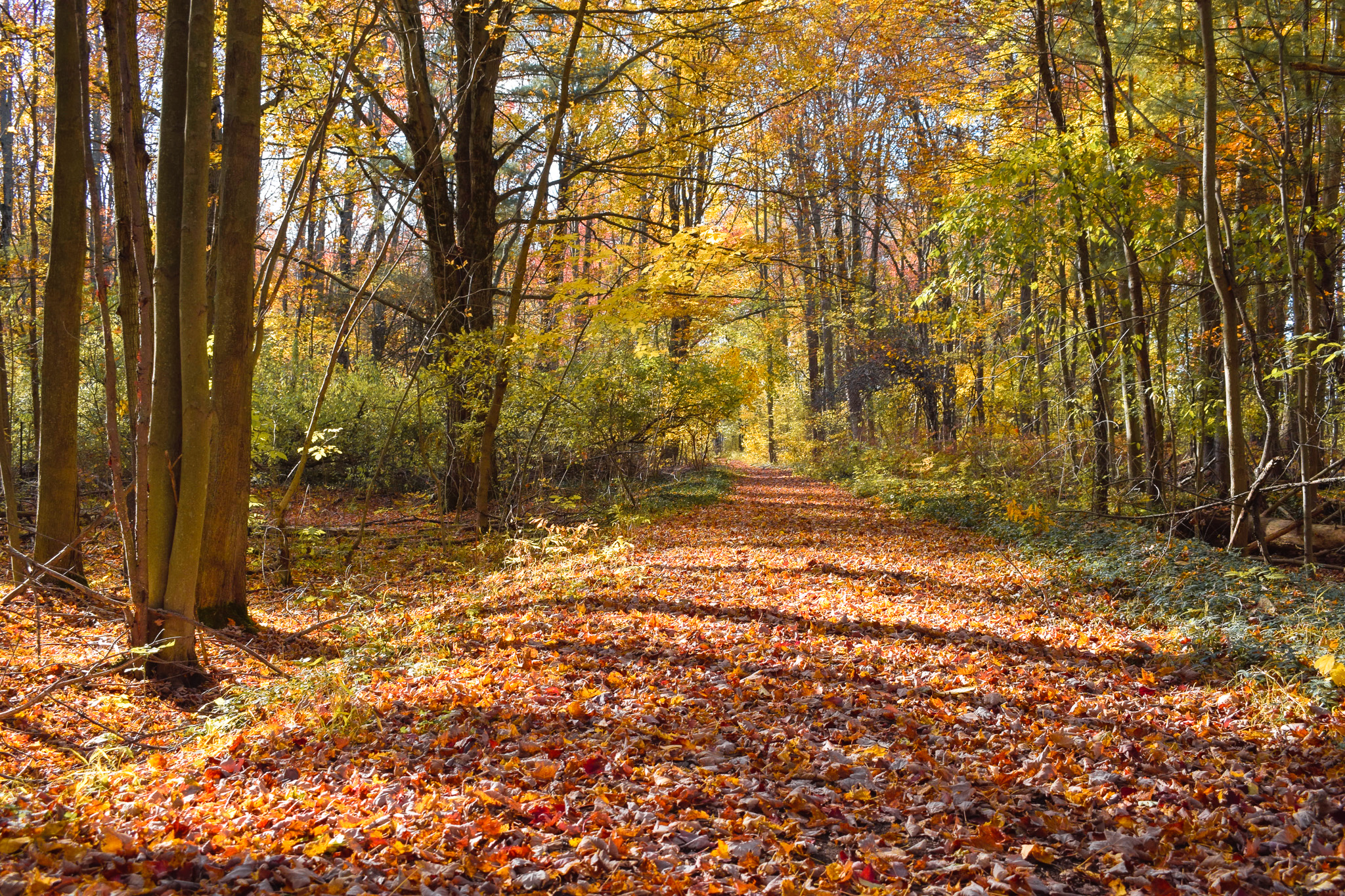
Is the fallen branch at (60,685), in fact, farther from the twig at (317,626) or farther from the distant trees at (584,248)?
the twig at (317,626)

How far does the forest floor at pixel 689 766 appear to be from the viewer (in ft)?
8.07

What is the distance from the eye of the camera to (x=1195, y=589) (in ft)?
17.9

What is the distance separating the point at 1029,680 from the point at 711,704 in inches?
76.9

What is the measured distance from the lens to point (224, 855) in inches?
92.6

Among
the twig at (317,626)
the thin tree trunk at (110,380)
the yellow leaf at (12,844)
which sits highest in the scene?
the thin tree trunk at (110,380)

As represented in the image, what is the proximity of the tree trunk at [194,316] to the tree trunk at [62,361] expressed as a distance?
6.95 feet

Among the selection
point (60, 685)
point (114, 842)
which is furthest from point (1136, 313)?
point (60, 685)

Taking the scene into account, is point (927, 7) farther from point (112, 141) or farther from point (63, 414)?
point (63, 414)

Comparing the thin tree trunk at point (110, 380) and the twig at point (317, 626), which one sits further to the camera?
the twig at point (317, 626)

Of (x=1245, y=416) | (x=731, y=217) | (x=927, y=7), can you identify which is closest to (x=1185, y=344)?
(x=1245, y=416)

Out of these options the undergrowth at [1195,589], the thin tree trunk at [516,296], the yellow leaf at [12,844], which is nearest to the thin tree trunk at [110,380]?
the yellow leaf at [12,844]

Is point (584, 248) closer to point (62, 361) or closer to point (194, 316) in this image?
point (62, 361)

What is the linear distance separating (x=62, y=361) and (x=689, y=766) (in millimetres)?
5600

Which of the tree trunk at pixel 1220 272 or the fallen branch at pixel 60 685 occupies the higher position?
the tree trunk at pixel 1220 272
